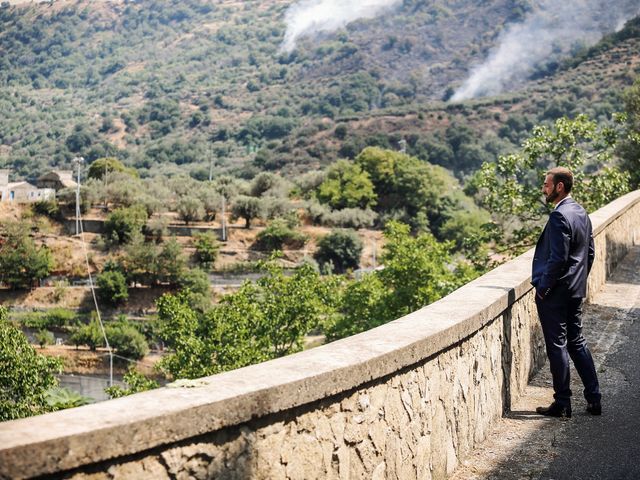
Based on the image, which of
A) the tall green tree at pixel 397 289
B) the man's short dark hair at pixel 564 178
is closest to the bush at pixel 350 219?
the tall green tree at pixel 397 289

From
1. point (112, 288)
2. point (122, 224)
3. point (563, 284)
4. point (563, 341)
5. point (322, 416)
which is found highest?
point (563, 284)

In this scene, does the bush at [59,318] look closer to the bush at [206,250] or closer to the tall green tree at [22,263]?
the tall green tree at [22,263]

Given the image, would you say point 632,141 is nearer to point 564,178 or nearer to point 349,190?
point 564,178

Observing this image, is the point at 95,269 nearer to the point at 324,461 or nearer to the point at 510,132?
the point at 324,461

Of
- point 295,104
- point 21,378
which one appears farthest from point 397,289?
point 295,104

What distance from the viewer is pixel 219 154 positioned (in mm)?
130000

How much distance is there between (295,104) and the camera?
159375 mm

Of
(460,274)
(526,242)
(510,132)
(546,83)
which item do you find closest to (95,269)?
(460,274)

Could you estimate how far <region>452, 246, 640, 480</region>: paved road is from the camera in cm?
387

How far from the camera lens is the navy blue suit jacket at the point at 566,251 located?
4395mm

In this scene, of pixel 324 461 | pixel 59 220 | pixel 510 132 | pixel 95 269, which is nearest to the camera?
pixel 324 461

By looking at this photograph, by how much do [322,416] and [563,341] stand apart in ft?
7.94

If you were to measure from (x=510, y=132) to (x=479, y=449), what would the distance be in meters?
105

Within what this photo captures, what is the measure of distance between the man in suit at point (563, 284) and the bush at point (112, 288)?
151 ft
